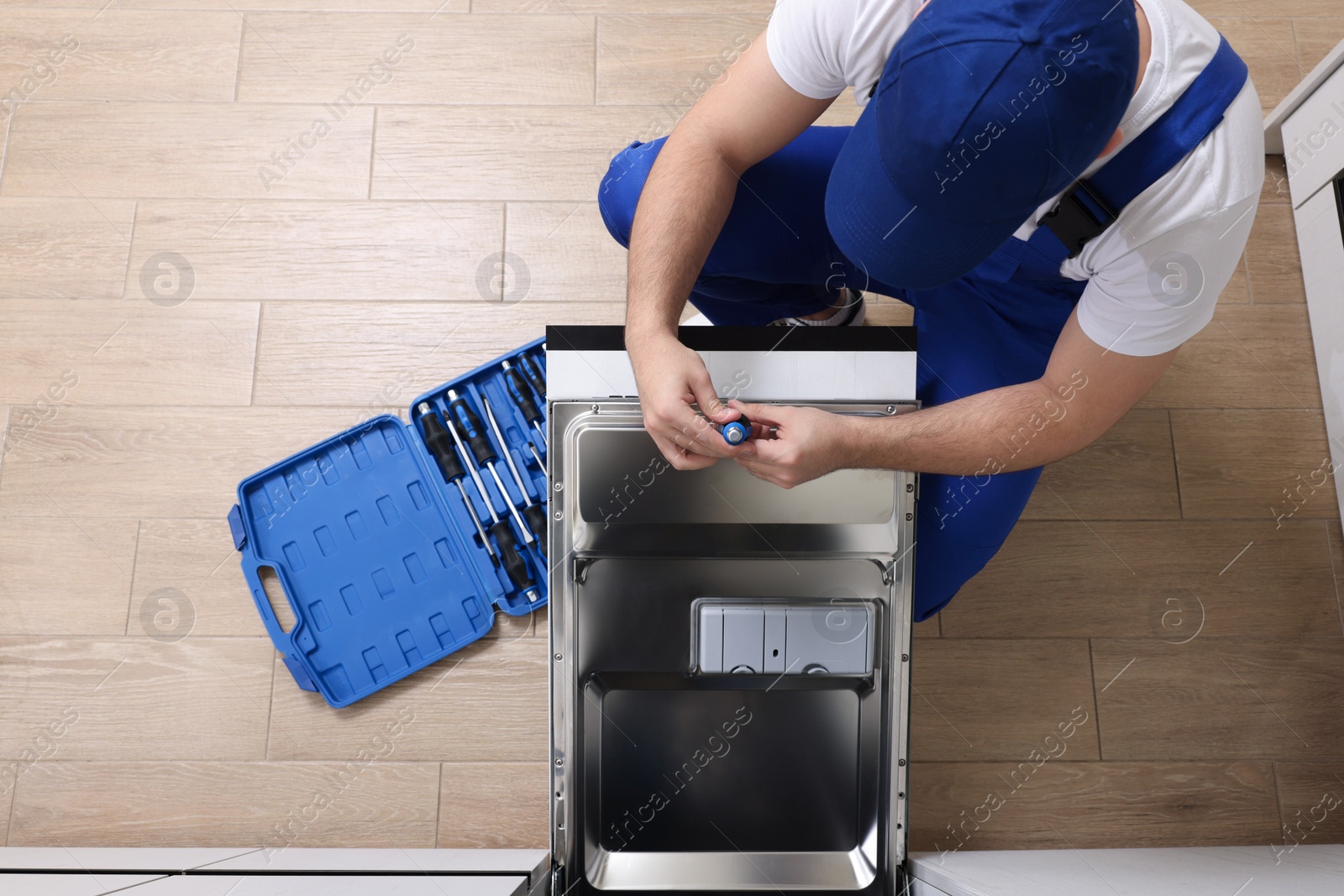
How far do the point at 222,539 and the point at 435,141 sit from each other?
788 millimetres

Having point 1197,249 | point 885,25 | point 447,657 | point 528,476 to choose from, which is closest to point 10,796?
point 447,657

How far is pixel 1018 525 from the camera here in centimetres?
129

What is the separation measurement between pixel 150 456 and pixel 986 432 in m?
1.30

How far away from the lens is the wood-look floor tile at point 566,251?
4.49ft

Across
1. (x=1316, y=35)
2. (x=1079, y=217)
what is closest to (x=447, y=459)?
(x=1079, y=217)

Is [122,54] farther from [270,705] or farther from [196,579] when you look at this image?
[270,705]

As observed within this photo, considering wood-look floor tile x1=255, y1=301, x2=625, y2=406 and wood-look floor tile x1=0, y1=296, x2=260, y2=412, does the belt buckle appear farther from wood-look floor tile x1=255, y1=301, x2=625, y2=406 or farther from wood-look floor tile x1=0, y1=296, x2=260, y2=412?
wood-look floor tile x1=0, y1=296, x2=260, y2=412

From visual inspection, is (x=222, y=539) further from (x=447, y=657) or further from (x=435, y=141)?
(x=435, y=141)

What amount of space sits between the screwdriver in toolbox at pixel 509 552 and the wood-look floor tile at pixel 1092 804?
2.18 feet

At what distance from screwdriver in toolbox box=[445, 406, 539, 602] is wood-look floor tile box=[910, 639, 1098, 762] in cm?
62

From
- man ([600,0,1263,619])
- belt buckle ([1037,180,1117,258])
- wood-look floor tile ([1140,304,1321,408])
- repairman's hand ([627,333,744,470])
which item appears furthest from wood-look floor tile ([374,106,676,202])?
wood-look floor tile ([1140,304,1321,408])

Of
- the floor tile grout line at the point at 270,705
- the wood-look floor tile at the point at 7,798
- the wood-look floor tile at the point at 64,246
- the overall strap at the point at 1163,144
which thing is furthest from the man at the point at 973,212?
the wood-look floor tile at the point at 7,798

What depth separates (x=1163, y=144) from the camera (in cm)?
A: 64

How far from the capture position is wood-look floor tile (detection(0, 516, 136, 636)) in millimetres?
1274
